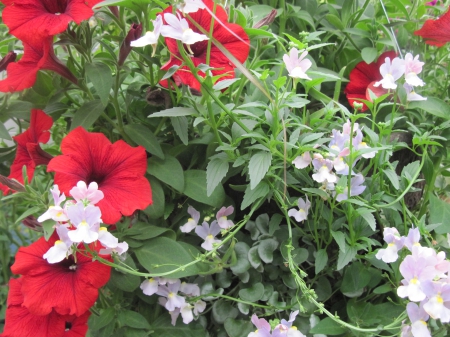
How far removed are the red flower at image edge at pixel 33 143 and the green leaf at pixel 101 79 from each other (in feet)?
0.42

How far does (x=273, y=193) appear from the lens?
2.21 ft

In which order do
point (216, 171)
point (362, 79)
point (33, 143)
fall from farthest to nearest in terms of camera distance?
1. point (362, 79)
2. point (33, 143)
3. point (216, 171)

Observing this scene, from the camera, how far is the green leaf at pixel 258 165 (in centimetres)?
56

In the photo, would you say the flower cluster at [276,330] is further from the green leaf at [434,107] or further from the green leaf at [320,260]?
the green leaf at [434,107]

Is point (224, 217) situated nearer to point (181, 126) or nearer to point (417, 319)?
point (181, 126)

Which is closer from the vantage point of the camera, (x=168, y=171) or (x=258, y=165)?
(x=258, y=165)

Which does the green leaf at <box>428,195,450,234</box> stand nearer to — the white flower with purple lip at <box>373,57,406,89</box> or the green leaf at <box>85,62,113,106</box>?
the white flower with purple lip at <box>373,57,406,89</box>

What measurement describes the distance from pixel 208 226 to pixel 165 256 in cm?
7

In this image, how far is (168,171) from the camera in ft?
2.27

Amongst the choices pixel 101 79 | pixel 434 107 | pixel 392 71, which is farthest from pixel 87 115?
pixel 434 107

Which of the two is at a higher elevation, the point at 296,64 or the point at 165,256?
the point at 296,64

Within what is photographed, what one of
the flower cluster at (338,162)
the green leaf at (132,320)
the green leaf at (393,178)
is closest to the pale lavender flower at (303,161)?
the flower cluster at (338,162)

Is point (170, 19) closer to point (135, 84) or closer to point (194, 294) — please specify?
point (135, 84)

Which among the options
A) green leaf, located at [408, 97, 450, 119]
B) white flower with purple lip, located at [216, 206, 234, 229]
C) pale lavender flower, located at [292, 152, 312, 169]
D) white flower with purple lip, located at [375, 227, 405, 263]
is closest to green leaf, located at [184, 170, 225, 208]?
white flower with purple lip, located at [216, 206, 234, 229]
